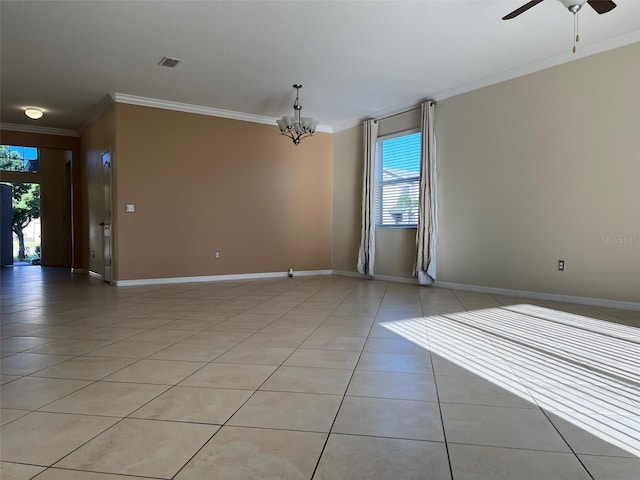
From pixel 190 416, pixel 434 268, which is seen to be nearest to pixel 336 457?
pixel 190 416

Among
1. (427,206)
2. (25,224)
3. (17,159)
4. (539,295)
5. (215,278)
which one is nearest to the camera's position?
(539,295)

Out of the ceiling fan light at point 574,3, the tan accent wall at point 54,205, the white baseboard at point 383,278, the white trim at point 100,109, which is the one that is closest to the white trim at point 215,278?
the white baseboard at point 383,278

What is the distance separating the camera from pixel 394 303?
476 cm

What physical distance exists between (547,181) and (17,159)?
11827 mm

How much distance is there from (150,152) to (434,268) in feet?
15.4

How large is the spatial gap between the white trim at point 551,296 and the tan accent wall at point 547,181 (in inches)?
2.3

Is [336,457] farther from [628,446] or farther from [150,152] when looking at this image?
[150,152]

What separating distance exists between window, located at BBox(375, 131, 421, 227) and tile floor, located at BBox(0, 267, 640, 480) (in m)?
2.93

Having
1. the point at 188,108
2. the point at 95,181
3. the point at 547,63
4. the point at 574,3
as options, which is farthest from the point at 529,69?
the point at 95,181

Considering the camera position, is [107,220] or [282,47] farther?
[107,220]

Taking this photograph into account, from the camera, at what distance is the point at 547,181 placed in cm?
490

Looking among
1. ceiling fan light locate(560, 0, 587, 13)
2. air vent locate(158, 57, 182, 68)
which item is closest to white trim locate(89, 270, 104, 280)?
air vent locate(158, 57, 182, 68)

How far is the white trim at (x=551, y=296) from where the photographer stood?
4328 millimetres

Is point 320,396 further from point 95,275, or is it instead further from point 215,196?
point 95,275
